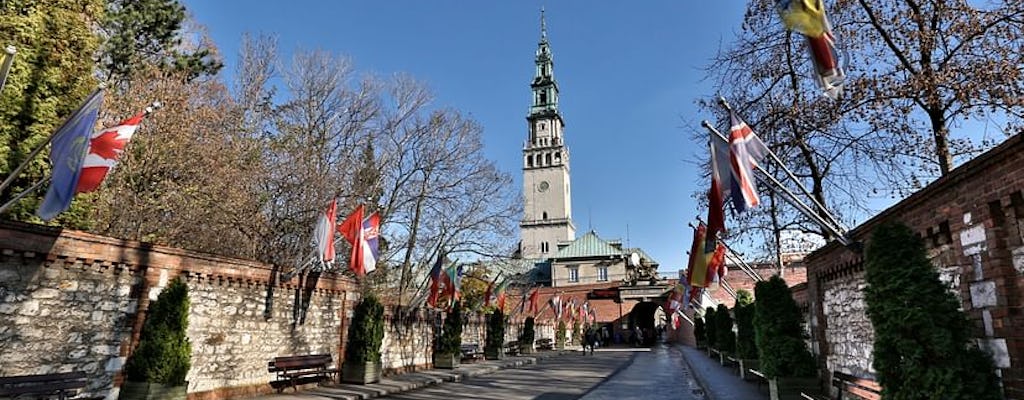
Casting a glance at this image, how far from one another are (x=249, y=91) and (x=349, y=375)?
482 inches

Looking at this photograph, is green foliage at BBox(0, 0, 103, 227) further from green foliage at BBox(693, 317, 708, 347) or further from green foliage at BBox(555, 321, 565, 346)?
green foliage at BBox(555, 321, 565, 346)

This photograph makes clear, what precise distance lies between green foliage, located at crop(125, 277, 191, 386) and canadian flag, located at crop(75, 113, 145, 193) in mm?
3842

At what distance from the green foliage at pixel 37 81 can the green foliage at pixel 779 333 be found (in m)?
13.9

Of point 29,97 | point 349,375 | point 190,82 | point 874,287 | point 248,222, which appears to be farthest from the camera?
point 190,82

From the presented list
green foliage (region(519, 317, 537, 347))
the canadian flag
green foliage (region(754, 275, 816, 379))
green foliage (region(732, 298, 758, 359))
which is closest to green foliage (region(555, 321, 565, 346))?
green foliage (region(519, 317, 537, 347))

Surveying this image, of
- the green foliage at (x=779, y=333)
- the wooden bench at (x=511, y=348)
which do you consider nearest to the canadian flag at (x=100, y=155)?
the green foliage at (x=779, y=333)

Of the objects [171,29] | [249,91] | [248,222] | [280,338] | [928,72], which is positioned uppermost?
[171,29]

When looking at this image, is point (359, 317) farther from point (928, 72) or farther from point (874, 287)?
point (928, 72)

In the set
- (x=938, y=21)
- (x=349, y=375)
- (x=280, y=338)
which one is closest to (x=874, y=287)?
(x=938, y=21)

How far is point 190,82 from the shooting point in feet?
72.6

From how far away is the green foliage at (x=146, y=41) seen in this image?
20.2m

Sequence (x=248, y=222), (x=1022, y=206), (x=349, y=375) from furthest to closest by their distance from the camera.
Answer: (x=248, y=222) < (x=349, y=375) < (x=1022, y=206)

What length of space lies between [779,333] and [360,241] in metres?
9.45

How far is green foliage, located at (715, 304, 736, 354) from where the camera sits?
2386 centimetres
